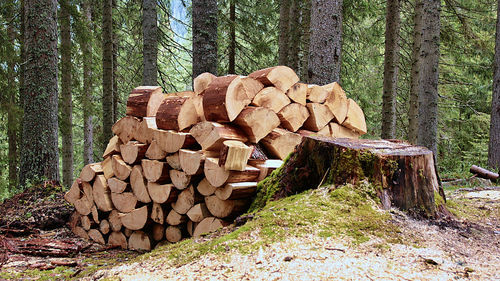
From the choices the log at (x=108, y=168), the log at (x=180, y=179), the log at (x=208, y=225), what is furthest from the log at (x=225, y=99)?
the log at (x=108, y=168)

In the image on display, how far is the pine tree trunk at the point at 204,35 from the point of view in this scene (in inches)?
252

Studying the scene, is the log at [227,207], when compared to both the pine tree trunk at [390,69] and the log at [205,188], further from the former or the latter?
the pine tree trunk at [390,69]

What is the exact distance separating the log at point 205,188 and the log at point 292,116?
119cm

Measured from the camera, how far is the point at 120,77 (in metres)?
13.1

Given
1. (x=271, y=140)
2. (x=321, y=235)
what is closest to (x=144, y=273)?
(x=321, y=235)

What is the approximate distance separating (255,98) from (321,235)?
2128 mm

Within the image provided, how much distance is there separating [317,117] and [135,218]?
2696 mm

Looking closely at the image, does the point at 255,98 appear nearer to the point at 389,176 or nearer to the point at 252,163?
the point at 252,163

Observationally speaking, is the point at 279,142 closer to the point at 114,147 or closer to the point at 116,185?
the point at 116,185

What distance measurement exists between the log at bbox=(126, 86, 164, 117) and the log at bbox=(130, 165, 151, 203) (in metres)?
0.77

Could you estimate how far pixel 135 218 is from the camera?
458cm

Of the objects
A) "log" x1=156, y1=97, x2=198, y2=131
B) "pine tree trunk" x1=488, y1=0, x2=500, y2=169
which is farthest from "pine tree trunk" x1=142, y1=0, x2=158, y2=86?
"pine tree trunk" x1=488, y1=0, x2=500, y2=169

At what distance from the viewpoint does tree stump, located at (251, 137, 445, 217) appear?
282 cm

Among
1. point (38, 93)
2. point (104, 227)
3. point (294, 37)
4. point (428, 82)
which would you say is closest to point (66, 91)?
point (38, 93)
